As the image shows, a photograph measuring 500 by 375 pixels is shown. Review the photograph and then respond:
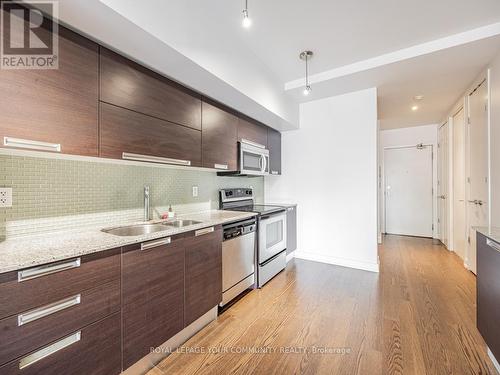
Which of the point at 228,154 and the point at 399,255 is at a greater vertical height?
the point at 228,154

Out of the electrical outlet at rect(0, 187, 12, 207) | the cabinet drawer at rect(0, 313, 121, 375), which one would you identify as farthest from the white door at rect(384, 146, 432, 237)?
the electrical outlet at rect(0, 187, 12, 207)

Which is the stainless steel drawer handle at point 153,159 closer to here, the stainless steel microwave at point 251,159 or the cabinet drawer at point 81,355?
the stainless steel microwave at point 251,159

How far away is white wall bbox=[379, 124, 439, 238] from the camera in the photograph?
5.05 m

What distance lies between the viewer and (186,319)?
1.70 m

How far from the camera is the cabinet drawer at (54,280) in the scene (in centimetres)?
91

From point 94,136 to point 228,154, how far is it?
1.35 meters

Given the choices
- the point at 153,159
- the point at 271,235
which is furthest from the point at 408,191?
the point at 153,159

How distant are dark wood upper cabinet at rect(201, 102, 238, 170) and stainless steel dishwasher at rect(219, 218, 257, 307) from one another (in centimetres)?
67

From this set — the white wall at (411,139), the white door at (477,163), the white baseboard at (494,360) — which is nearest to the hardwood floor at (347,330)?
the white baseboard at (494,360)

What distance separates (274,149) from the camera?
3.63 metres

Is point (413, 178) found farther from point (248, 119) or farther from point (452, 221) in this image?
point (248, 119)

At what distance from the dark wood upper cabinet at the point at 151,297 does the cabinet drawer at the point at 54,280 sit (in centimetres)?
11

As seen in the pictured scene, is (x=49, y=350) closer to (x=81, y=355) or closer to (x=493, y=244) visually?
(x=81, y=355)

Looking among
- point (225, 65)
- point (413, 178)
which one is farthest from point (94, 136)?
point (413, 178)
